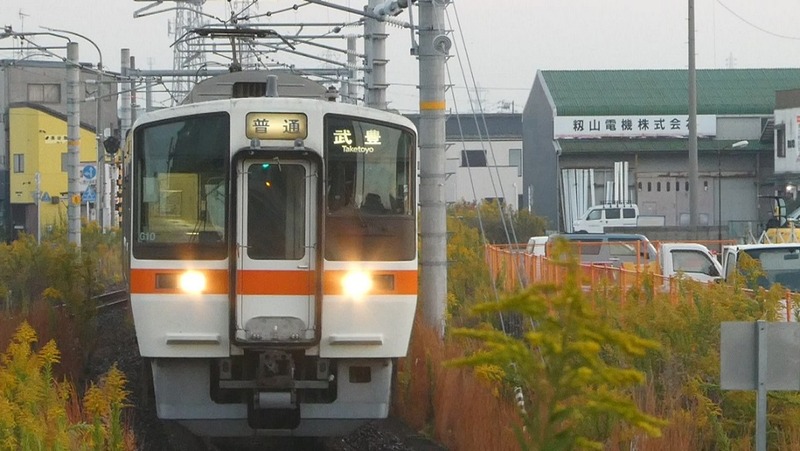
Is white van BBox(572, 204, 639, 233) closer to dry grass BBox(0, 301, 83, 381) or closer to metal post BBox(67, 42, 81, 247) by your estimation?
metal post BBox(67, 42, 81, 247)

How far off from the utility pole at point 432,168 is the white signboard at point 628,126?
36.6 metres

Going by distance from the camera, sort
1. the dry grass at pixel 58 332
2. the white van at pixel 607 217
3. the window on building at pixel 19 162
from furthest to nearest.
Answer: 1. the window on building at pixel 19 162
2. the white van at pixel 607 217
3. the dry grass at pixel 58 332

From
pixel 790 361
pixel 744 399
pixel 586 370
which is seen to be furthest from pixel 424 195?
pixel 586 370

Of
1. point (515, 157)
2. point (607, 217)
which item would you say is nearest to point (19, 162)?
point (515, 157)

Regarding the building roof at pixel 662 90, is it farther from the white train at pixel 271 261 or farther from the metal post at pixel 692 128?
the white train at pixel 271 261

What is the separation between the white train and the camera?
983 cm

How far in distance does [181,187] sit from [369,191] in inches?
55.0

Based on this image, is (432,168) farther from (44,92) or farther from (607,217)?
(44,92)

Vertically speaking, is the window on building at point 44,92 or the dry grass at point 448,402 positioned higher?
the window on building at point 44,92

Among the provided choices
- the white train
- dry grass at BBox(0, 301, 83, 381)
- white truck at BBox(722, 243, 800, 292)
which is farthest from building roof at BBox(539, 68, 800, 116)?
the white train

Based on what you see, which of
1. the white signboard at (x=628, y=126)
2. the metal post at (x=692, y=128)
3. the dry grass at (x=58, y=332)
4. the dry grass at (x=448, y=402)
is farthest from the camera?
the white signboard at (x=628, y=126)

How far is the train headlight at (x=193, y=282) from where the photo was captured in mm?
9852

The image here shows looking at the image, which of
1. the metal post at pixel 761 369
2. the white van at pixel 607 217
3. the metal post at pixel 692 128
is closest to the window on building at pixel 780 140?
the white van at pixel 607 217

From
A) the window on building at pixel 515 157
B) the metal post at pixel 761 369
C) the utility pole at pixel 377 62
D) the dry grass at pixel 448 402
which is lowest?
the dry grass at pixel 448 402
